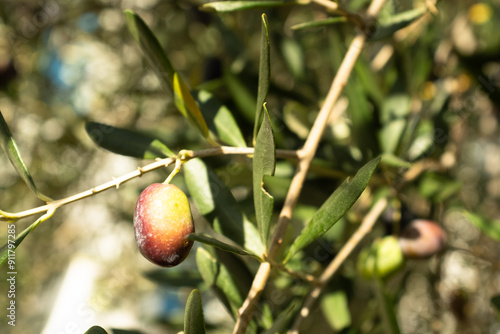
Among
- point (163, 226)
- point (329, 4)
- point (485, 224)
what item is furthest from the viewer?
point (485, 224)

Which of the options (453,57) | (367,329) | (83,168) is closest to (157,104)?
(83,168)

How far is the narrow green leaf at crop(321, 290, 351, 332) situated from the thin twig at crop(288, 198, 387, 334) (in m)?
0.12

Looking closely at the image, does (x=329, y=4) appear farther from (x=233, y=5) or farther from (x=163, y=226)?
(x=163, y=226)

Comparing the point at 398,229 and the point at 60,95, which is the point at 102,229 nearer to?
the point at 60,95

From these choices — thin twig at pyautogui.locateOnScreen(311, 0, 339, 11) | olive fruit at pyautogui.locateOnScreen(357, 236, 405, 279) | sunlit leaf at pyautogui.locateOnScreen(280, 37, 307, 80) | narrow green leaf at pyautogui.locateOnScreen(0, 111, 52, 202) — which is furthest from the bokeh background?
narrow green leaf at pyautogui.locateOnScreen(0, 111, 52, 202)

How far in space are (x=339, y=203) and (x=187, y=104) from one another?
22cm

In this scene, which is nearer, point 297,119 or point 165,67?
point 165,67

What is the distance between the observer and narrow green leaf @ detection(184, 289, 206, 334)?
0.51m

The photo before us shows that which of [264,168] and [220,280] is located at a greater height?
[264,168]

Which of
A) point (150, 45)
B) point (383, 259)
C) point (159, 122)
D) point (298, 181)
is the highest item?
point (150, 45)

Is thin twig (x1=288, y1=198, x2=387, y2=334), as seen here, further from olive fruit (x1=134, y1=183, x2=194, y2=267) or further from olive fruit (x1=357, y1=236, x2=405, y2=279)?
olive fruit (x1=134, y1=183, x2=194, y2=267)

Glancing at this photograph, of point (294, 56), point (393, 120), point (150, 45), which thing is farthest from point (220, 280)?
point (294, 56)

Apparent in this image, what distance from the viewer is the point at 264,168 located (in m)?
0.53

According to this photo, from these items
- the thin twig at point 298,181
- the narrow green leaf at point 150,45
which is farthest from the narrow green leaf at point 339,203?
the narrow green leaf at point 150,45
